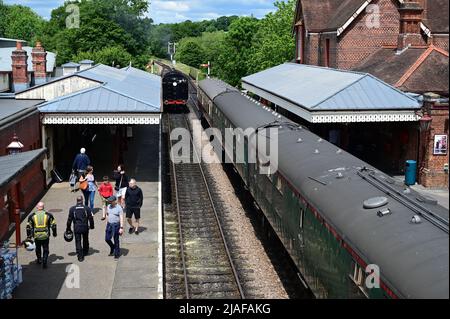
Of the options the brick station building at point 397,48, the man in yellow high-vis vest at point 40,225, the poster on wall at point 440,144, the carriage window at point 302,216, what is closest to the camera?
the carriage window at point 302,216

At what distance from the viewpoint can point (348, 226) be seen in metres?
8.61

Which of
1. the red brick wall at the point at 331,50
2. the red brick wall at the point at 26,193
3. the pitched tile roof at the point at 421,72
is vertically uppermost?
the red brick wall at the point at 331,50

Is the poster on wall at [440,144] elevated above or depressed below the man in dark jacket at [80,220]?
above

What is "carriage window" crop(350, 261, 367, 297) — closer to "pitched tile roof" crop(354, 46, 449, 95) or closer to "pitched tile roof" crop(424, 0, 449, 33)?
"pitched tile roof" crop(354, 46, 449, 95)

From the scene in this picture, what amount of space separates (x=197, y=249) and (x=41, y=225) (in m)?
Answer: 4.44

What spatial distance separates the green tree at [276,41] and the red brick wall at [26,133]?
29.2 metres

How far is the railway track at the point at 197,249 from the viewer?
12922 mm

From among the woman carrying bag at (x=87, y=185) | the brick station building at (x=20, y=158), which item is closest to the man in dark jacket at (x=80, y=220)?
the brick station building at (x=20, y=158)

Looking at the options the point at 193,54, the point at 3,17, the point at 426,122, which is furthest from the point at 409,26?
the point at 3,17

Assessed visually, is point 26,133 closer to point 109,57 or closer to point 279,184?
point 279,184

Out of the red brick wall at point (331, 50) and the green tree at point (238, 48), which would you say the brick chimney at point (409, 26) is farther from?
the green tree at point (238, 48)

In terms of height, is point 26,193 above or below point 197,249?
above

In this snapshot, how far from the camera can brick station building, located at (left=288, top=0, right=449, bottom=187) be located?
862 inches
